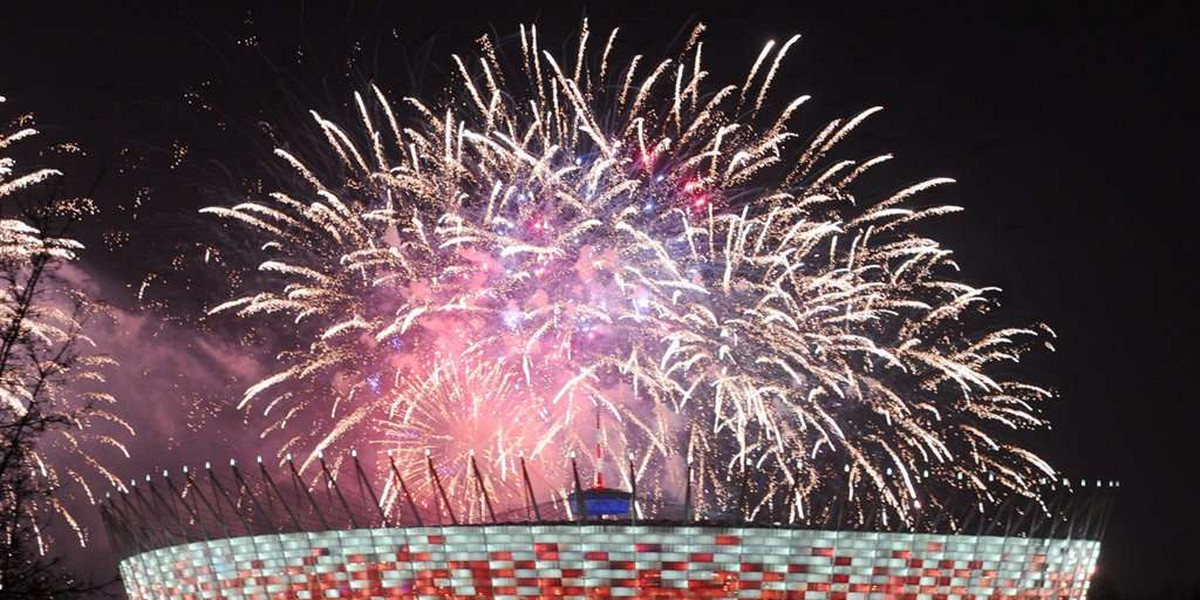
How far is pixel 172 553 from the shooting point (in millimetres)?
60875

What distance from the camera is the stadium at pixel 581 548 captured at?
174ft

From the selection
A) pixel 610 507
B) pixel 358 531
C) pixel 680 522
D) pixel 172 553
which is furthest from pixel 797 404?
pixel 172 553

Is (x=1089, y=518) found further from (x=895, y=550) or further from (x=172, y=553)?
(x=172, y=553)

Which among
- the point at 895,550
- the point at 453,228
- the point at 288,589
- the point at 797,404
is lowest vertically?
the point at 288,589

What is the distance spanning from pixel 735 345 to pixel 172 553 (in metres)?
28.6

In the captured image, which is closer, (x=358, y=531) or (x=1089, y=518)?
(x=358, y=531)

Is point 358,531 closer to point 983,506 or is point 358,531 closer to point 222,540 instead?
point 222,540

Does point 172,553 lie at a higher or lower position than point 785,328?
lower

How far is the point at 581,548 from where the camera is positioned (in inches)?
2094

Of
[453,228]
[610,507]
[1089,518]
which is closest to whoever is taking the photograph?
[453,228]

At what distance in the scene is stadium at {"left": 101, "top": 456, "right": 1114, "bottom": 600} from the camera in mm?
53156

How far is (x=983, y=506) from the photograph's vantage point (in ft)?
185

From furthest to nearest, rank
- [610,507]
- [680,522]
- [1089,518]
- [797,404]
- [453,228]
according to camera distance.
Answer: [1089,518]
[610,507]
[680,522]
[797,404]
[453,228]

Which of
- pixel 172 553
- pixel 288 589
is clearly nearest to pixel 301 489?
pixel 288 589
